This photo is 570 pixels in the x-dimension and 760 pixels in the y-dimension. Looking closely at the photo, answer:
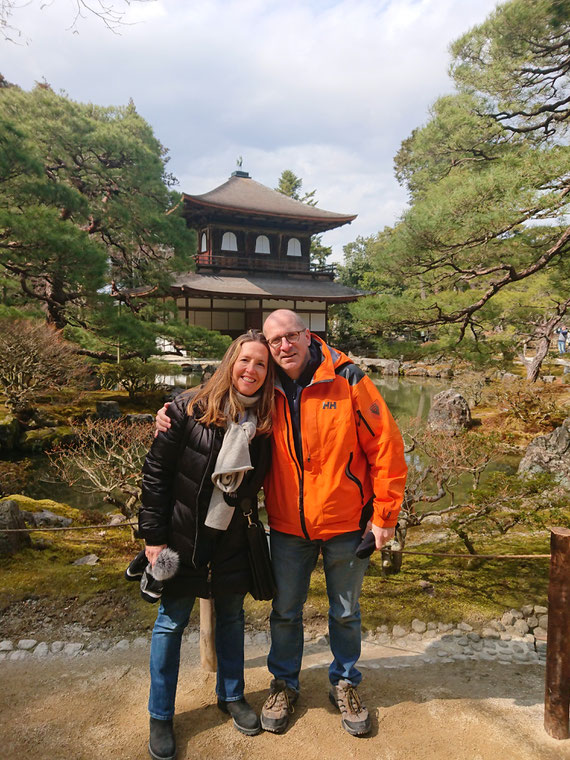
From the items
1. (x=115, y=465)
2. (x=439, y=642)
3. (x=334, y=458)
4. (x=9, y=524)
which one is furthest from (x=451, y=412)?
(x=334, y=458)

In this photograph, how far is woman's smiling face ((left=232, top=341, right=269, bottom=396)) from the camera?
1.83 metres

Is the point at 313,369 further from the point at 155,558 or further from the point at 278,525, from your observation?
the point at 155,558

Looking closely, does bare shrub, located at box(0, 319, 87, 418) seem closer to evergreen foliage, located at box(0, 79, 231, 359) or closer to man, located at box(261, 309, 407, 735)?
evergreen foliage, located at box(0, 79, 231, 359)

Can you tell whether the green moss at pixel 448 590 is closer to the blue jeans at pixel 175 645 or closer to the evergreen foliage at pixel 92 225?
the blue jeans at pixel 175 645

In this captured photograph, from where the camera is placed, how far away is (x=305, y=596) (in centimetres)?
200

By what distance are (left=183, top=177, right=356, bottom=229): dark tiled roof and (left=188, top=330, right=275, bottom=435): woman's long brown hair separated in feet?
54.5

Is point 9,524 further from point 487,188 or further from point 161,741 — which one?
A: point 487,188

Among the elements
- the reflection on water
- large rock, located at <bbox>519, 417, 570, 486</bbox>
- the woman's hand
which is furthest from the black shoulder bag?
the reflection on water

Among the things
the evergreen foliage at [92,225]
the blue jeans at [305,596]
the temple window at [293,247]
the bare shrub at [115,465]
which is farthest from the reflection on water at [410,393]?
the blue jeans at [305,596]

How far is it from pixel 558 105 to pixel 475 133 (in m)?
1.00

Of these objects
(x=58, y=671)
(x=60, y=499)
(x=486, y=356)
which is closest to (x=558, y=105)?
(x=486, y=356)

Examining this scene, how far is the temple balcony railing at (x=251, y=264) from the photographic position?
60.2ft

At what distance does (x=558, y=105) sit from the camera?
574 centimetres

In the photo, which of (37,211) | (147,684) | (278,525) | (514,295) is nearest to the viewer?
(278,525)
